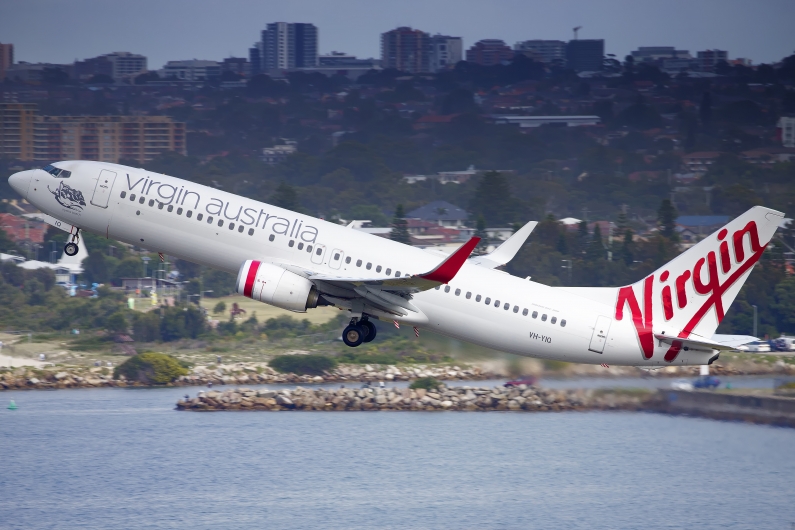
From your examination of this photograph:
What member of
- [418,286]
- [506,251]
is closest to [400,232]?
[506,251]

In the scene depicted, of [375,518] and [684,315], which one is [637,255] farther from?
[684,315]

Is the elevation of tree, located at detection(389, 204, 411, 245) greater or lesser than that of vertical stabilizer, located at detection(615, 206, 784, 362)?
greater

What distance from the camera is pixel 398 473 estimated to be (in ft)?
240

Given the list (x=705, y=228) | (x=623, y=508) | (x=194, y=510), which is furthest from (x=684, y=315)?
(x=705, y=228)

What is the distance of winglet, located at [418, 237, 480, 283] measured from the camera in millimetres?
35688

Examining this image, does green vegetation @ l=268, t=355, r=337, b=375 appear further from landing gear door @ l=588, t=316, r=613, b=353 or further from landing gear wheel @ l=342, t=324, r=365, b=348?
landing gear door @ l=588, t=316, r=613, b=353

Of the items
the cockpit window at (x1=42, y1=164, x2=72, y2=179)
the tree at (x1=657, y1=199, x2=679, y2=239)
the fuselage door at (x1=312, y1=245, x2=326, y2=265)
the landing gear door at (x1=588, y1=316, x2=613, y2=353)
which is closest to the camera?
the fuselage door at (x1=312, y1=245, x2=326, y2=265)

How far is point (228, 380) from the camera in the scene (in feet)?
326

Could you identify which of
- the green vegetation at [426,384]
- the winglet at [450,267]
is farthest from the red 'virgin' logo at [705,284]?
the green vegetation at [426,384]

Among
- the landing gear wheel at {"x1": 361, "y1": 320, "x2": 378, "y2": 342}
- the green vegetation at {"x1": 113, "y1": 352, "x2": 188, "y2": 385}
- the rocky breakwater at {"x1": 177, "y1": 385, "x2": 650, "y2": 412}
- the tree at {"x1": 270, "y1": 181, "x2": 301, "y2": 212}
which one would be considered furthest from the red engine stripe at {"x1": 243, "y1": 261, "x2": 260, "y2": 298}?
the tree at {"x1": 270, "y1": 181, "x2": 301, "y2": 212}

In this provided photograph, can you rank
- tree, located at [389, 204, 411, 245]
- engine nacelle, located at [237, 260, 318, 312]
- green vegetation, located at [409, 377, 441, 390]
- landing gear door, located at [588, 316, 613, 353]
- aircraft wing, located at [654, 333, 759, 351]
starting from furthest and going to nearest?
tree, located at [389, 204, 411, 245] < green vegetation, located at [409, 377, 441, 390] < landing gear door, located at [588, 316, 613, 353] < engine nacelle, located at [237, 260, 318, 312] < aircraft wing, located at [654, 333, 759, 351]

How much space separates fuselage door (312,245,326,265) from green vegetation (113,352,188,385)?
62.0 meters

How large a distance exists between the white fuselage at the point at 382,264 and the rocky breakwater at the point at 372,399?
147 feet

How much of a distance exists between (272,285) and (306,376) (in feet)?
200
